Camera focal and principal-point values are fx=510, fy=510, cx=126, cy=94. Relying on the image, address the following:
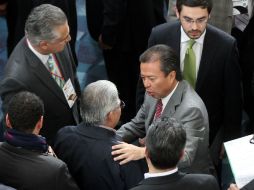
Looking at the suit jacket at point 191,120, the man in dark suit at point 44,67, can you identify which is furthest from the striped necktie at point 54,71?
the suit jacket at point 191,120

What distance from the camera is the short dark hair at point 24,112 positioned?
2664 millimetres

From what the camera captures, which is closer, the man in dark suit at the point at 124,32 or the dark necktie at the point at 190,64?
the dark necktie at the point at 190,64

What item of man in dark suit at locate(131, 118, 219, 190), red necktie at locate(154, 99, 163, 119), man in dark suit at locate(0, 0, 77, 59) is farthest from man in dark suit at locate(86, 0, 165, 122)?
man in dark suit at locate(131, 118, 219, 190)

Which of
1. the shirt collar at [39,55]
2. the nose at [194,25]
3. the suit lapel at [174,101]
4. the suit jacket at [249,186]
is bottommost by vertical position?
the suit jacket at [249,186]

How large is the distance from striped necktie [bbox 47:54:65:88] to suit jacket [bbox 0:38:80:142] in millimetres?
48

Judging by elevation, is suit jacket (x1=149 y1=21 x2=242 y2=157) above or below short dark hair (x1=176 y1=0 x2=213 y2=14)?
→ below

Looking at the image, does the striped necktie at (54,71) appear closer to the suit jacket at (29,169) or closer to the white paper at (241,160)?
the suit jacket at (29,169)

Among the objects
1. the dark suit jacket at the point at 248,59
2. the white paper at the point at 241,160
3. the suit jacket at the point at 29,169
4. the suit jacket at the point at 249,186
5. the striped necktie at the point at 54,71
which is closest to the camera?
the suit jacket at the point at 29,169

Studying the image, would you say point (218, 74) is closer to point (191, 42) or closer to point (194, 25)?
point (191, 42)

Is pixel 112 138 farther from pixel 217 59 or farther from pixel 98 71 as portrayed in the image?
pixel 98 71

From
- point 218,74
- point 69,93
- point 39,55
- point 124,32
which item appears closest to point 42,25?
point 39,55

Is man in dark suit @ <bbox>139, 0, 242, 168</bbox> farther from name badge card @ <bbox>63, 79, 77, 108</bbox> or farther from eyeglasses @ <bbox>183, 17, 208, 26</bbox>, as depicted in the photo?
name badge card @ <bbox>63, 79, 77, 108</bbox>

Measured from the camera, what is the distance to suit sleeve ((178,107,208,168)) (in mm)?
2994

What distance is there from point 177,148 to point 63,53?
1565mm
